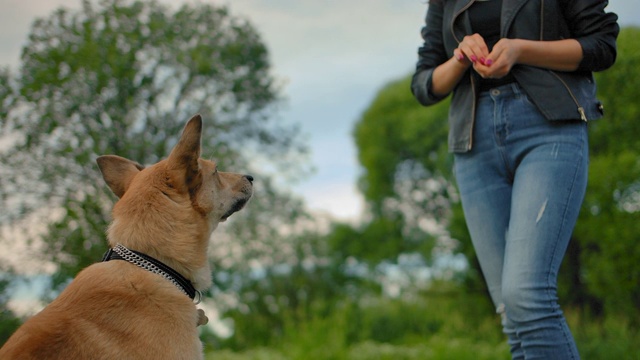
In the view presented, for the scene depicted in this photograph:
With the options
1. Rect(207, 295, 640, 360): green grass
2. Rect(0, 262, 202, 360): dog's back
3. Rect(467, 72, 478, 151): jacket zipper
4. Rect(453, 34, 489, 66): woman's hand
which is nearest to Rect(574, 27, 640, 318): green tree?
Rect(207, 295, 640, 360): green grass

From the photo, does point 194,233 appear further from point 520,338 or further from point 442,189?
point 442,189

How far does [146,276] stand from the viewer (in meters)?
2.70

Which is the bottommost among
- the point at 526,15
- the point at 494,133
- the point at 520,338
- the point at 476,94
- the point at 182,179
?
the point at 520,338

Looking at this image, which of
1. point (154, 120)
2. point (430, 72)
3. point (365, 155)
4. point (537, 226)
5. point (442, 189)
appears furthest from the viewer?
point (365, 155)

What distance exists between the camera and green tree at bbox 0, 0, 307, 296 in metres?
5.89

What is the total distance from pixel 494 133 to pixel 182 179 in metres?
1.40

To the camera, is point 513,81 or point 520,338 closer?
point 520,338

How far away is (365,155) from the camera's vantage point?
1435 cm

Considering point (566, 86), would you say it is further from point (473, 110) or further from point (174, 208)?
point (174, 208)

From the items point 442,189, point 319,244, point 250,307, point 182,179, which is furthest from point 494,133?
point 442,189

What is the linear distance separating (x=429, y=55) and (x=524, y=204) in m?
1.01

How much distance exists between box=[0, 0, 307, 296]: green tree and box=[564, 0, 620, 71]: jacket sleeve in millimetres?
3364

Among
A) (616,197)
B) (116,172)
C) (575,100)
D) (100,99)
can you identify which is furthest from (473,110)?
(616,197)

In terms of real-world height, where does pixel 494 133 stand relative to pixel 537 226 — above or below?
above
